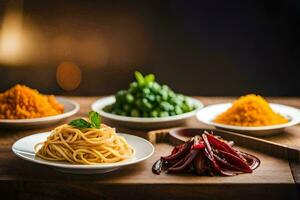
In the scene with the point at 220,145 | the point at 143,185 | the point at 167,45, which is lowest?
the point at 143,185

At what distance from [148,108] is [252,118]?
1.69 feet

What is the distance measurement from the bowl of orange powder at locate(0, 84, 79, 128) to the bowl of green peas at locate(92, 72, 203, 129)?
0.23 m

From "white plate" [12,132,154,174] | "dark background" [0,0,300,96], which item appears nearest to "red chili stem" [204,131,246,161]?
"white plate" [12,132,154,174]

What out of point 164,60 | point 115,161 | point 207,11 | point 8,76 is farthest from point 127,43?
point 115,161

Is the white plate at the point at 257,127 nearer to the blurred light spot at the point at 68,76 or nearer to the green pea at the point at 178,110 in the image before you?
the green pea at the point at 178,110

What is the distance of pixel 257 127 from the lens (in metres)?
2.69

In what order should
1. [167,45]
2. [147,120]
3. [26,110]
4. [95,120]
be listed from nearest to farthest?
[95,120] → [147,120] → [26,110] → [167,45]

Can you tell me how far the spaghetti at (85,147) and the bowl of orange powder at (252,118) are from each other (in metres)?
0.60

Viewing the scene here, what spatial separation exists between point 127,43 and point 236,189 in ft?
10.3

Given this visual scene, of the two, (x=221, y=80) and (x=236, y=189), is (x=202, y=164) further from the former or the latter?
(x=221, y=80)

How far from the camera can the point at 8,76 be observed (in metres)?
5.17

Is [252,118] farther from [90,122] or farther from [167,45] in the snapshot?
[167,45]

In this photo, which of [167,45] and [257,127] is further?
[167,45]

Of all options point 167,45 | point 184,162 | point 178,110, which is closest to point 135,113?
point 178,110
